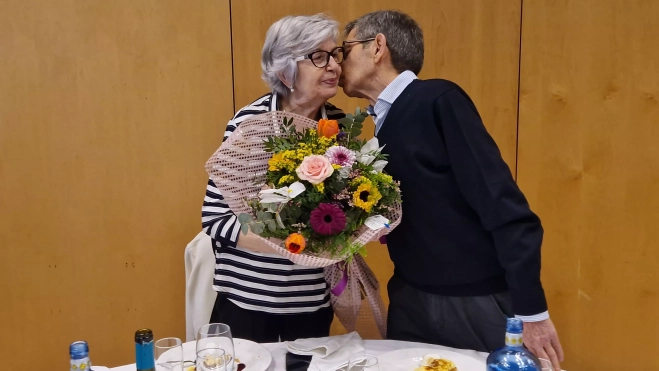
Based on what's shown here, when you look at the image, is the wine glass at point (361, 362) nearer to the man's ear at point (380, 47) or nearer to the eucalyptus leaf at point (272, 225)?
Result: the eucalyptus leaf at point (272, 225)

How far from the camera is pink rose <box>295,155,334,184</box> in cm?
130

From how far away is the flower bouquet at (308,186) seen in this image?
133 cm

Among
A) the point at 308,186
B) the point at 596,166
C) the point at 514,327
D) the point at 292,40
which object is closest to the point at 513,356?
the point at 514,327

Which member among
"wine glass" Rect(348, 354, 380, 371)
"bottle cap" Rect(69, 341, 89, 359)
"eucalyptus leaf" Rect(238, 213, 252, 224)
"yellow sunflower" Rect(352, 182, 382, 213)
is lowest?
"wine glass" Rect(348, 354, 380, 371)

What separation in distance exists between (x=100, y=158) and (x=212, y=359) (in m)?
1.68

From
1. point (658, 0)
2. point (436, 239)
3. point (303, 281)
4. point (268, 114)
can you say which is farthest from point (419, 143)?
point (658, 0)

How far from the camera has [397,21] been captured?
173 centimetres

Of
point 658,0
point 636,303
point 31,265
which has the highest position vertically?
point 658,0

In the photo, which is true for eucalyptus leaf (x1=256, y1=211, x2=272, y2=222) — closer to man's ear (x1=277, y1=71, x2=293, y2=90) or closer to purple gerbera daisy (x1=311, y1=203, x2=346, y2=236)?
purple gerbera daisy (x1=311, y1=203, x2=346, y2=236)

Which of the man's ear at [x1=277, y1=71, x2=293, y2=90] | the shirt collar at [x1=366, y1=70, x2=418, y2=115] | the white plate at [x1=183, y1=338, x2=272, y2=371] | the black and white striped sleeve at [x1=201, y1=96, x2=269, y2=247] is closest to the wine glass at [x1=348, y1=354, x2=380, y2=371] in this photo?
the white plate at [x1=183, y1=338, x2=272, y2=371]

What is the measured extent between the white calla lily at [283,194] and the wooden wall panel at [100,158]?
1.40m

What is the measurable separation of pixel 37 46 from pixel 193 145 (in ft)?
2.62

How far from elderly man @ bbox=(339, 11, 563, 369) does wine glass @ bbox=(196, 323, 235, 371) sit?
0.63 metres

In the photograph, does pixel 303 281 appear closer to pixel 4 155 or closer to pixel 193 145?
pixel 193 145
